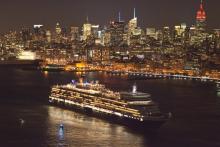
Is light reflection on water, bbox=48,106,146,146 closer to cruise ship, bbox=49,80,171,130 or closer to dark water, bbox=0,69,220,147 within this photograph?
dark water, bbox=0,69,220,147

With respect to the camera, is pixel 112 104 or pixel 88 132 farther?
pixel 112 104

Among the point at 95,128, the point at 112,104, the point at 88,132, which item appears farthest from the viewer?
the point at 112,104

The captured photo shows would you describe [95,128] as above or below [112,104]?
below

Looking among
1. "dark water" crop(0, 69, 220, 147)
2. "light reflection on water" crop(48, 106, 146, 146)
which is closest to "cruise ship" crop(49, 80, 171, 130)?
"dark water" crop(0, 69, 220, 147)

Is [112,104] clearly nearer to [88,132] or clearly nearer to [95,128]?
[95,128]

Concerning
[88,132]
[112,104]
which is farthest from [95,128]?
[112,104]

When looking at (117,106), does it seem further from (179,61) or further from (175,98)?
(179,61)

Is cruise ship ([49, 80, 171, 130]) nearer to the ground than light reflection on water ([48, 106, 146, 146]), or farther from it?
farther from it

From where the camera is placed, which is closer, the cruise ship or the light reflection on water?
the light reflection on water
